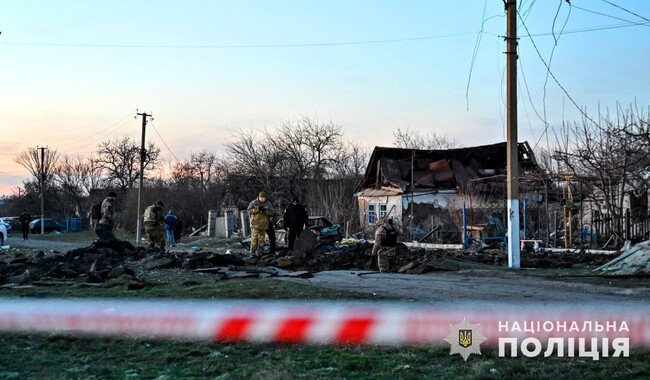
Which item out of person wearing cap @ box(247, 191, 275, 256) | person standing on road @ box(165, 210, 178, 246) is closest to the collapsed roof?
person standing on road @ box(165, 210, 178, 246)

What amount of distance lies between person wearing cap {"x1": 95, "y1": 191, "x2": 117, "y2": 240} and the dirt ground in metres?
8.09

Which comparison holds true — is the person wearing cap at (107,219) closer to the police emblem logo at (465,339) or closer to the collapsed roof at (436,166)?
the police emblem logo at (465,339)

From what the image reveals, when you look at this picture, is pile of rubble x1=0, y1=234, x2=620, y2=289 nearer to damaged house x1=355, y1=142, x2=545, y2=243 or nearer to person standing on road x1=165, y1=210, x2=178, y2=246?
person standing on road x1=165, y1=210, x2=178, y2=246

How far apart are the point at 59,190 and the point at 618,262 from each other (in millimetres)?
79984

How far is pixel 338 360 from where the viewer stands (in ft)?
18.0

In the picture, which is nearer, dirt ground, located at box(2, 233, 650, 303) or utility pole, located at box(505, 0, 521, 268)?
dirt ground, located at box(2, 233, 650, 303)

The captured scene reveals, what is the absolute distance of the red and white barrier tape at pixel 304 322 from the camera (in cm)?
578

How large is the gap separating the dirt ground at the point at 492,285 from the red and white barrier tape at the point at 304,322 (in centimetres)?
176

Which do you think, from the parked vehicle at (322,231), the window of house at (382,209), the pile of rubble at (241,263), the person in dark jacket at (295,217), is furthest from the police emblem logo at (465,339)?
the window of house at (382,209)

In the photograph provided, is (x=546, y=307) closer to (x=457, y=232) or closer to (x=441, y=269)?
(x=441, y=269)

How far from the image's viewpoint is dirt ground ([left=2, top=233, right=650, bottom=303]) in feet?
29.5

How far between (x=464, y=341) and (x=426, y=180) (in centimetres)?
3314

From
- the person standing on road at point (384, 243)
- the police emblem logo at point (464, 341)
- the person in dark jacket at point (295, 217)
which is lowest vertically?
the police emblem logo at point (464, 341)

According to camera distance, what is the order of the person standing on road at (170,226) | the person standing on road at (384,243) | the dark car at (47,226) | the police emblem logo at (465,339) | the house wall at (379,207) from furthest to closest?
the dark car at (47,226) < the house wall at (379,207) < the person standing on road at (170,226) < the person standing on road at (384,243) < the police emblem logo at (465,339)
